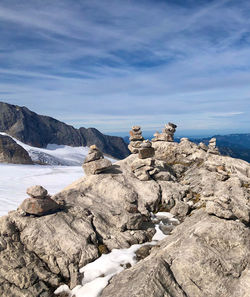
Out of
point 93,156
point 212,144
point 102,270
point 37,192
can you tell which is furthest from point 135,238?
point 212,144

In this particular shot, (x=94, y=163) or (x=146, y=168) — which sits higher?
(x=94, y=163)

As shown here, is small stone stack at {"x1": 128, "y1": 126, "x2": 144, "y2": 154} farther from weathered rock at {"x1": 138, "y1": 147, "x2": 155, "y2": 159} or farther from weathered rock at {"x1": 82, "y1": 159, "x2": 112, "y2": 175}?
weathered rock at {"x1": 82, "y1": 159, "x2": 112, "y2": 175}

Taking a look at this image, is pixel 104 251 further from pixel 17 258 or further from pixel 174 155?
pixel 174 155

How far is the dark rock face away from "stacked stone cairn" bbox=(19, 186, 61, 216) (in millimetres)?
120488

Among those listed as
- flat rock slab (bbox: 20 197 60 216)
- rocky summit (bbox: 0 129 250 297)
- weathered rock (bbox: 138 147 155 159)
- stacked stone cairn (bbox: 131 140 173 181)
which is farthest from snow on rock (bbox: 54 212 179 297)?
weathered rock (bbox: 138 147 155 159)

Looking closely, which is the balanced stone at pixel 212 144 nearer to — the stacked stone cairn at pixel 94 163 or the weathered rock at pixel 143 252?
the stacked stone cairn at pixel 94 163

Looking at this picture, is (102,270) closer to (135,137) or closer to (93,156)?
(93,156)

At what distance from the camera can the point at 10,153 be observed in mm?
138625

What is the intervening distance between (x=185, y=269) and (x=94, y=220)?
1069cm

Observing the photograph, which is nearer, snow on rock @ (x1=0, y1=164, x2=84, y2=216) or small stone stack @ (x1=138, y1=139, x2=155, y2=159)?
small stone stack @ (x1=138, y1=139, x2=155, y2=159)

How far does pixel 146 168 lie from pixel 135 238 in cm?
1232

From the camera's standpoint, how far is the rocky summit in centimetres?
1631

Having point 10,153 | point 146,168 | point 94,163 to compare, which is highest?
point 94,163

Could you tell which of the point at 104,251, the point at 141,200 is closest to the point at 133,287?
the point at 104,251
